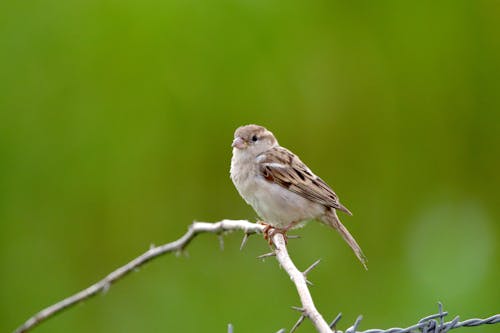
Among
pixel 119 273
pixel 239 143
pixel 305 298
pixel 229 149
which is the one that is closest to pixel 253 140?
pixel 239 143

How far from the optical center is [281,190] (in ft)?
11.1

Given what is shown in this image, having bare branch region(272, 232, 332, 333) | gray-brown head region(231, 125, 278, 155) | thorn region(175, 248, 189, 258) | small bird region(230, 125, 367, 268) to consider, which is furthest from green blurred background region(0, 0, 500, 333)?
thorn region(175, 248, 189, 258)

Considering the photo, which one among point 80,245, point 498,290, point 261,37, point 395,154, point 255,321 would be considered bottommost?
point 498,290

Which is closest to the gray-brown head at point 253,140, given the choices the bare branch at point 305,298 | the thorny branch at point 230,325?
the thorny branch at point 230,325

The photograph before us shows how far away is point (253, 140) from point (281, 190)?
11.8 inches

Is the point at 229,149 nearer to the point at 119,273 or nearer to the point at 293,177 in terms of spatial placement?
the point at 293,177

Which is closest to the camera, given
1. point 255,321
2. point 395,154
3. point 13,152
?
point 255,321

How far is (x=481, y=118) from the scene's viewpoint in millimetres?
5262

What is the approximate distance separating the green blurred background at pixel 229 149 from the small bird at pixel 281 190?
1118 millimetres

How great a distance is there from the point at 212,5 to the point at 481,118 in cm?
173

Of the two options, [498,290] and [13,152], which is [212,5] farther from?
[498,290]

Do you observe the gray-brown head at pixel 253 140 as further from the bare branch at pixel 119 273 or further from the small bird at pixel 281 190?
the bare branch at pixel 119 273

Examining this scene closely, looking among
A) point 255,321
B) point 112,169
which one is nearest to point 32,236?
point 112,169

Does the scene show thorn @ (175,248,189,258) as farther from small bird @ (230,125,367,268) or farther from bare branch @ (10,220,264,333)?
small bird @ (230,125,367,268)
